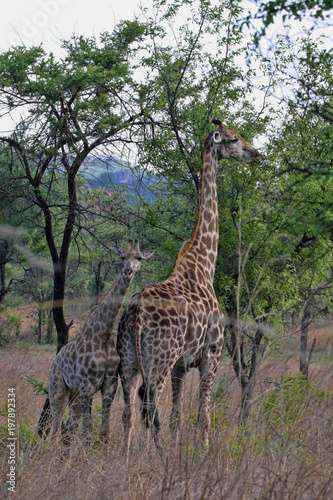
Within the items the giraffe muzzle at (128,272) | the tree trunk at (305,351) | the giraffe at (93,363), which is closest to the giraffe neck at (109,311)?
the giraffe at (93,363)

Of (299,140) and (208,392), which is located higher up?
(299,140)

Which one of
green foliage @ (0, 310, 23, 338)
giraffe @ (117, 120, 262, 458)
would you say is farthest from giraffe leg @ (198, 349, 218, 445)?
green foliage @ (0, 310, 23, 338)

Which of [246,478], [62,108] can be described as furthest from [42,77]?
[246,478]

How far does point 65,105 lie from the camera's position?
9.81m

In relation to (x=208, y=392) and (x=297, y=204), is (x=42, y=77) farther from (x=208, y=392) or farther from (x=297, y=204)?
(x=208, y=392)

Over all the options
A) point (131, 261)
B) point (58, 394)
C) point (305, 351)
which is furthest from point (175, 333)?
point (58, 394)

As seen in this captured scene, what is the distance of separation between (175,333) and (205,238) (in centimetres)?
143

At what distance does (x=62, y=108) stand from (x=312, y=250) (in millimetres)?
4465

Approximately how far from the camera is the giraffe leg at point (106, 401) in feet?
17.9

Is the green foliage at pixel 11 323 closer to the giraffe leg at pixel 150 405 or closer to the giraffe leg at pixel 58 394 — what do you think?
the giraffe leg at pixel 58 394

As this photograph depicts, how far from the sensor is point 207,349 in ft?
19.1

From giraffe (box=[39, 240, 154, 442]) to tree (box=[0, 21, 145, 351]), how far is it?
11.0ft

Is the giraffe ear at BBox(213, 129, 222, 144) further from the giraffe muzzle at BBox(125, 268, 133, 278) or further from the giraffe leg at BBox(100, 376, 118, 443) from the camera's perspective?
the giraffe leg at BBox(100, 376, 118, 443)

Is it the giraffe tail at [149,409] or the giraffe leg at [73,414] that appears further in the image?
the giraffe leg at [73,414]
